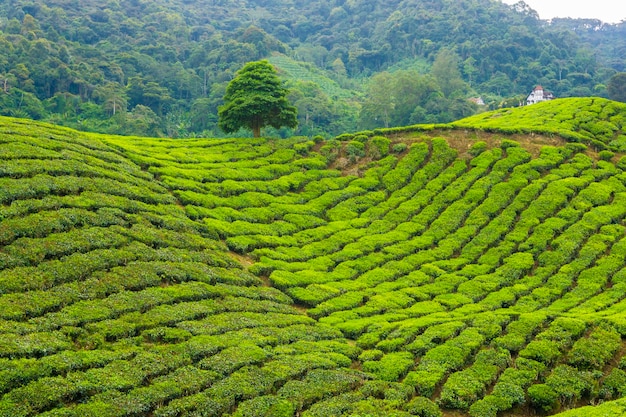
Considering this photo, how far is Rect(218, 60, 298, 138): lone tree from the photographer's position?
45.0m

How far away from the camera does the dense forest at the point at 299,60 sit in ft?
276

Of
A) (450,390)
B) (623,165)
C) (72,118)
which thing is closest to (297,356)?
(450,390)

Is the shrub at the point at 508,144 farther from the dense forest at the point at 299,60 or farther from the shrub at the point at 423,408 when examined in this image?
the dense forest at the point at 299,60

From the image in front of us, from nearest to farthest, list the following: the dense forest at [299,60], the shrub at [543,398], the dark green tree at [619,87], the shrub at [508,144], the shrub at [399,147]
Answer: the shrub at [543,398], the shrub at [508,144], the shrub at [399,147], the dense forest at [299,60], the dark green tree at [619,87]

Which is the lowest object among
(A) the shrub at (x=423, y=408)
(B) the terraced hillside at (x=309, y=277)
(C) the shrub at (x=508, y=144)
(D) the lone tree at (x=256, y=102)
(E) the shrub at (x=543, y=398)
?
(A) the shrub at (x=423, y=408)

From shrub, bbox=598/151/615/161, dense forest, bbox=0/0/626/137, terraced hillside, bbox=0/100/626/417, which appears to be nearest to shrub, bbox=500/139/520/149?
terraced hillside, bbox=0/100/626/417

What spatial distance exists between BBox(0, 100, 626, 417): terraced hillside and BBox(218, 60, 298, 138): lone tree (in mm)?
3905

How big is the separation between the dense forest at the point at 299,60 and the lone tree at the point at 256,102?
3199 centimetres

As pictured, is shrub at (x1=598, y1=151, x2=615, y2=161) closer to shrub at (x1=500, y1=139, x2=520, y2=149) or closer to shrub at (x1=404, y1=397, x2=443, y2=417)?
shrub at (x1=500, y1=139, x2=520, y2=149)

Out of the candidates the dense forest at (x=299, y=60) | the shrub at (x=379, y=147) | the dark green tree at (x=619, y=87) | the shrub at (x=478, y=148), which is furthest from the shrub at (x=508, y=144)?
the dark green tree at (x=619, y=87)

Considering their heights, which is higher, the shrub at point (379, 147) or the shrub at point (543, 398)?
the shrub at point (379, 147)

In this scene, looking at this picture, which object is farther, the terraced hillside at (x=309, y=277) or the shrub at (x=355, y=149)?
the shrub at (x=355, y=149)

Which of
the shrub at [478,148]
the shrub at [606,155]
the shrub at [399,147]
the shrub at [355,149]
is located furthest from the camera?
the shrub at [355,149]

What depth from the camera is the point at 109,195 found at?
1144 inches
